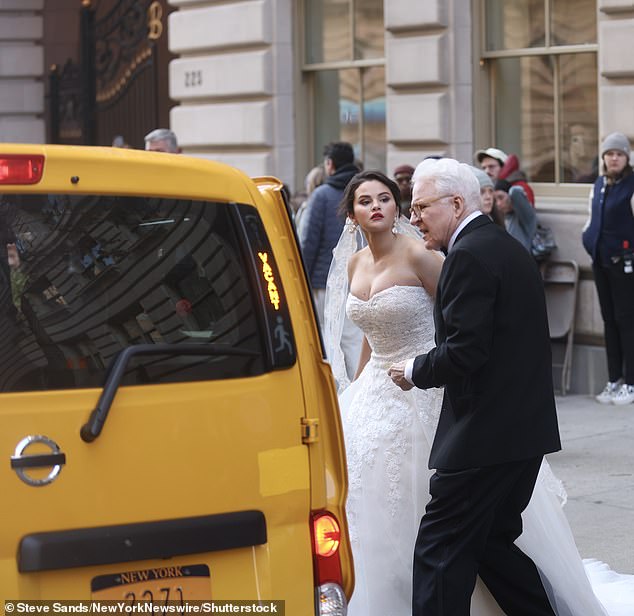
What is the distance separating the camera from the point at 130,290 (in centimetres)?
341

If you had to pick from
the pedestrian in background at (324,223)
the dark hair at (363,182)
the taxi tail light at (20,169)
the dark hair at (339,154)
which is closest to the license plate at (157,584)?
the taxi tail light at (20,169)

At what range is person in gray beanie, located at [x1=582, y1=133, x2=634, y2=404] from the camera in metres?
10.2

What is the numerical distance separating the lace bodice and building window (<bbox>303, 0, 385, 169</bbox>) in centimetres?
742

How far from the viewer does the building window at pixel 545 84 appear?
1117cm

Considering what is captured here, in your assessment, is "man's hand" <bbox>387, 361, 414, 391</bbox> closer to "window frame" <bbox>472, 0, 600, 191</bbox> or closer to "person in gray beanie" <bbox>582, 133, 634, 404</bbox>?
"person in gray beanie" <bbox>582, 133, 634, 404</bbox>

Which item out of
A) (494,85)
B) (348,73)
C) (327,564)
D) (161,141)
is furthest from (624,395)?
(327,564)

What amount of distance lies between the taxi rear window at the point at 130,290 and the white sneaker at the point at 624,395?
23.8 feet

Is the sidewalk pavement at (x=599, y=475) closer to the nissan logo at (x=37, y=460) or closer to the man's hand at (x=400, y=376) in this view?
the man's hand at (x=400, y=376)

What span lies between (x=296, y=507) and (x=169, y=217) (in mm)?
778

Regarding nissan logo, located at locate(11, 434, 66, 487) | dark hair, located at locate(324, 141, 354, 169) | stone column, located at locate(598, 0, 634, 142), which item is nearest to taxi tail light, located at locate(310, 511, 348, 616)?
nissan logo, located at locate(11, 434, 66, 487)

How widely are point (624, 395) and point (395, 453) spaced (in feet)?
16.8

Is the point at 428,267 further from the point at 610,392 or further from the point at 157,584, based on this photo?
the point at 610,392

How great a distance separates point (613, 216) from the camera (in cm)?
1023

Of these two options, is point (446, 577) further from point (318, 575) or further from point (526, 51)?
point (526, 51)
